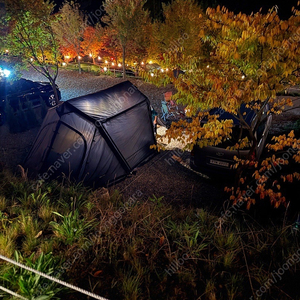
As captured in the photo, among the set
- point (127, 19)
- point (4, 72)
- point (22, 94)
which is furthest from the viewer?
point (127, 19)

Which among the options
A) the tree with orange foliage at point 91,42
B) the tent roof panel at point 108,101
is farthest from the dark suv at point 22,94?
the tree with orange foliage at point 91,42

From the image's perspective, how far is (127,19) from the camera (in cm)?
1875

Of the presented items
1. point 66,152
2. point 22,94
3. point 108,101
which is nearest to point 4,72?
point 22,94

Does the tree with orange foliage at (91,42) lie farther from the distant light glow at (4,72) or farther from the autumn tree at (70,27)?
the distant light glow at (4,72)

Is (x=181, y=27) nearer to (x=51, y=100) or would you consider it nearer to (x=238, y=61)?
(x=51, y=100)

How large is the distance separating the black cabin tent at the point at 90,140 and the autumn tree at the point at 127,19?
1399 cm

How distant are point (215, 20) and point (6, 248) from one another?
4.97 m

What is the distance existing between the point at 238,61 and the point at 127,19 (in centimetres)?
1705

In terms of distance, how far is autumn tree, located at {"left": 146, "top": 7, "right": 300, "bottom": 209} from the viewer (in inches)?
153

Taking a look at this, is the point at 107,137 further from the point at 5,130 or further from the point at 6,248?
the point at 5,130

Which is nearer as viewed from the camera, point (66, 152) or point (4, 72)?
point (66, 152)

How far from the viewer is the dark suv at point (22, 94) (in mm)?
10362

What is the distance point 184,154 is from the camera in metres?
8.55

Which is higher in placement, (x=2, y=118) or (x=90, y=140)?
(x=90, y=140)
